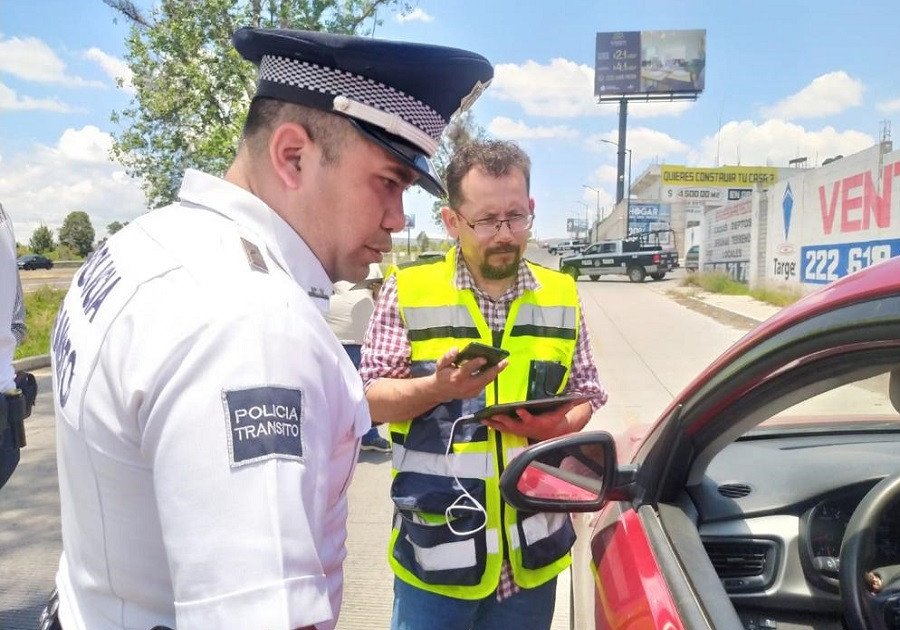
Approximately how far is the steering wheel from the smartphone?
850mm

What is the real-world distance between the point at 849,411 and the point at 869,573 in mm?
666

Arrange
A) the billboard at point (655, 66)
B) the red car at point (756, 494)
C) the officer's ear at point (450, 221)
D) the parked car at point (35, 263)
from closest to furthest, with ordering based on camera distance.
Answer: the red car at point (756, 494)
the officer's ear at point (450, 221)
the parked car at point (35, 263)
the billboard at point (655, 66)

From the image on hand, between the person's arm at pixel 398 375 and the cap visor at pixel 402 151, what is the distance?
0.63 metres

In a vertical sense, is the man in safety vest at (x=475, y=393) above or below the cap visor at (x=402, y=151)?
below

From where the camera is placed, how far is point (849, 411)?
204 cm

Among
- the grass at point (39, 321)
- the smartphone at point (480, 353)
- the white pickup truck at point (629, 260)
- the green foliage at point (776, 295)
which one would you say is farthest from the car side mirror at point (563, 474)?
the white pickup truck at point (629, 260)

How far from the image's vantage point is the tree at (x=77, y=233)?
5860 cm

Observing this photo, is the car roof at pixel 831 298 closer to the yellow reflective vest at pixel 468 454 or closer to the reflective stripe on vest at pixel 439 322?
the yellow reflective vest at pixel 468 454

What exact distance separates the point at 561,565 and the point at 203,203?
1491 mm

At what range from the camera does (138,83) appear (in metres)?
14.6

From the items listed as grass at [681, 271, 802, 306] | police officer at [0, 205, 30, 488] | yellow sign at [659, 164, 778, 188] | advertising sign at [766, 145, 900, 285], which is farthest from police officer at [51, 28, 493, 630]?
yellow sign at [659, 164, 778, 188]

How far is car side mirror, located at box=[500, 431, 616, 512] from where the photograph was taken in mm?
1643

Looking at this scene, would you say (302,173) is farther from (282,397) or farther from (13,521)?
(13,521)

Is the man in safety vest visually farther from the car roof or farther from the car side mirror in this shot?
the car roof
